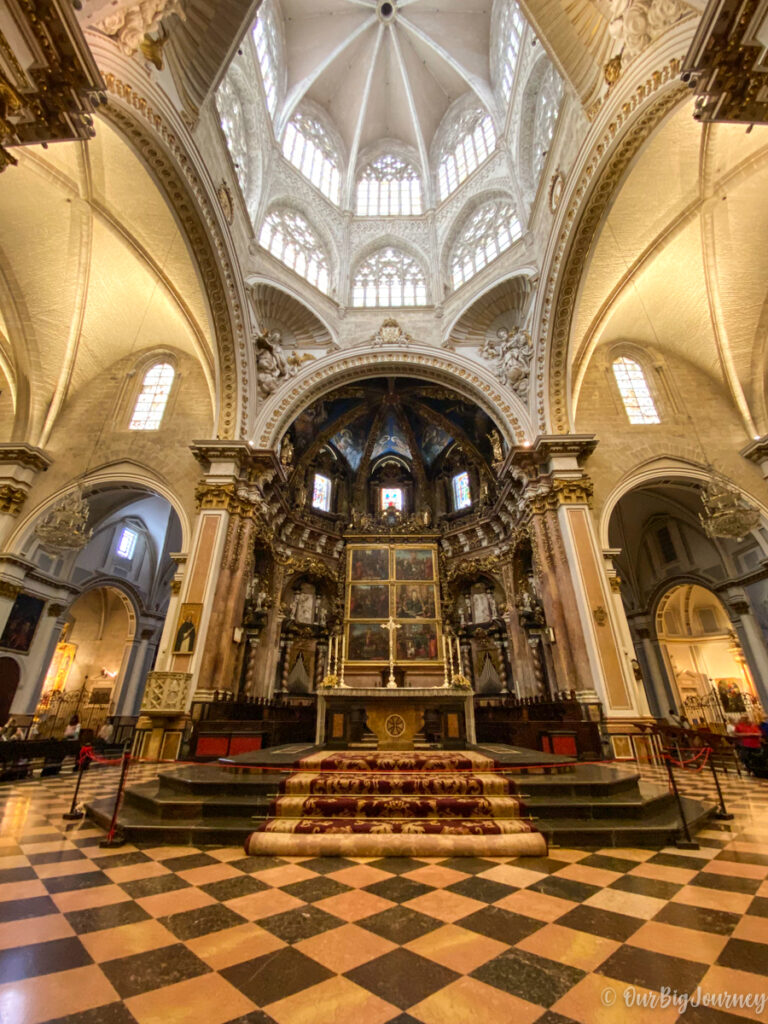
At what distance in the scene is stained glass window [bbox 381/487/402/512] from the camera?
20547 mm

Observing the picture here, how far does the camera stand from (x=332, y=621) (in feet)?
58.0

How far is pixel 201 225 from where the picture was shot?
465 inches

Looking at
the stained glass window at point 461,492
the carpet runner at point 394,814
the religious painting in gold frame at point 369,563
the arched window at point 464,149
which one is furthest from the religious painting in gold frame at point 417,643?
the arched window at point 464,149

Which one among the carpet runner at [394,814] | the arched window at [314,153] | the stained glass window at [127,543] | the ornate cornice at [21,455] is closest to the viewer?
the carpet runner at [394,814]

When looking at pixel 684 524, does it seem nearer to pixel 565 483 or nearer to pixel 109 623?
pixel 565 483

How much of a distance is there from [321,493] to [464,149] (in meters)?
17.5

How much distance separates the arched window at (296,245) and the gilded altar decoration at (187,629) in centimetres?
1288

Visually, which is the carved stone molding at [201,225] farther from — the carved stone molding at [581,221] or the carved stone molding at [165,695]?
the carved stone molding at [581,221]

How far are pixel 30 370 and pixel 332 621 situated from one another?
44.1ft

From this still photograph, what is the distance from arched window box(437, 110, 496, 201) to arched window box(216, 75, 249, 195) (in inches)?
371

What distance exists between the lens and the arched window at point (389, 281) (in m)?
18.6

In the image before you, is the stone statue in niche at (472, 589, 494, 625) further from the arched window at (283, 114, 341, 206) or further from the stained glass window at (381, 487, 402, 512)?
the arched window at (283, 114, 341, 206)

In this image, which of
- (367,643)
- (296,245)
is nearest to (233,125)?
(296,245)

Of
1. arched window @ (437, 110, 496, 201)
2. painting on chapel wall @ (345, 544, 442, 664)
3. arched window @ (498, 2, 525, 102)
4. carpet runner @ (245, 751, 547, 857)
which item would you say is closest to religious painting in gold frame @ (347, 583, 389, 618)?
painting on chapel wall @ (345, 544, 442, 664)
